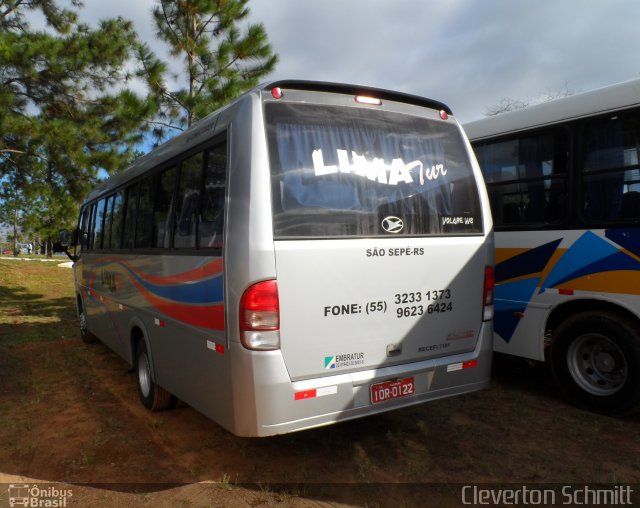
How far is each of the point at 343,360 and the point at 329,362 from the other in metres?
0.12

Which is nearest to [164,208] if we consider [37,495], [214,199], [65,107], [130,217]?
[214,199]

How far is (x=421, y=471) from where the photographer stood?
3.76 m

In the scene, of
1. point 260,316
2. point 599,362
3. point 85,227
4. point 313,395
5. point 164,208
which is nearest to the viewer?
point 260,316

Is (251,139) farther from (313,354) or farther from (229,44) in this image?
(229,44)

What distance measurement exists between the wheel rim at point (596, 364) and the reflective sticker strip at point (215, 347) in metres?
3.60

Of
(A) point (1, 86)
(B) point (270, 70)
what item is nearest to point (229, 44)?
(B) point (270, 70)

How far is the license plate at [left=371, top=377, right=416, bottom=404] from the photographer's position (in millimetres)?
3605

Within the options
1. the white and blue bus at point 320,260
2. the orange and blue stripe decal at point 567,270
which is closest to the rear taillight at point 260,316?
the white and blue bus at point 320,260

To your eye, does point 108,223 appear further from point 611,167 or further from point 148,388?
point 611,167

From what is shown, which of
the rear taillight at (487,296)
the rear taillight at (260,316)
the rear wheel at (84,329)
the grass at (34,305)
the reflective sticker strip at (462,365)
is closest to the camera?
the rear taillight at (260,316)

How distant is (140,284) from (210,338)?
76.7 inches

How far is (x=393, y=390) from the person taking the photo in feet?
12.1

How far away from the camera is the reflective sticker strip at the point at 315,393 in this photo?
10.9ft

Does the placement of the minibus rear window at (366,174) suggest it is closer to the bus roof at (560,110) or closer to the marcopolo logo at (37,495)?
the bus roof at (560,110)
